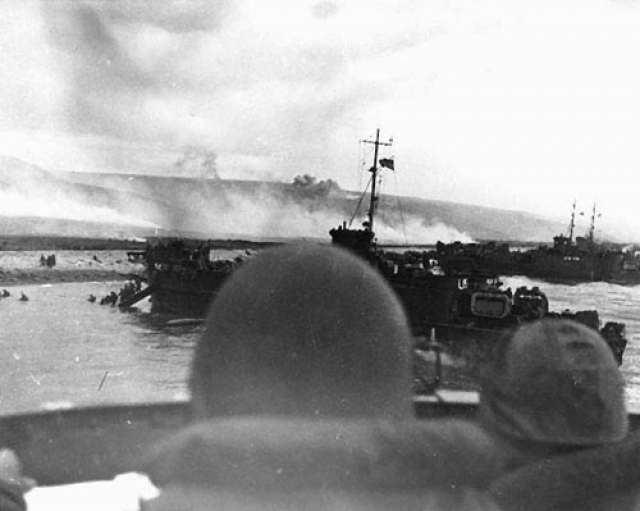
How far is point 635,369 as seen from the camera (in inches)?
792

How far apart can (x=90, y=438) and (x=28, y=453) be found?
0.21 meters

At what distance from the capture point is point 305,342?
3.36m

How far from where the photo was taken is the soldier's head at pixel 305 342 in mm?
2754

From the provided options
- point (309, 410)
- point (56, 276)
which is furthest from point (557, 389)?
point (56, 276)

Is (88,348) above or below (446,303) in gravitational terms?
below

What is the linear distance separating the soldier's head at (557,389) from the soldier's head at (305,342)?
88 cm

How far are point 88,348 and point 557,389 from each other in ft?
62.3

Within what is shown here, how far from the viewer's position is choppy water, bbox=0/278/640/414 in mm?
14305

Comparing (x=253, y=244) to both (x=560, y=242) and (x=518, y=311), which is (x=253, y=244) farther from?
(x=560, y=242)

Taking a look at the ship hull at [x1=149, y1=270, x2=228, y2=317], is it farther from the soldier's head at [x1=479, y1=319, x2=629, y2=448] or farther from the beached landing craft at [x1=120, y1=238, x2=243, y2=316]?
the soldier's head at [x1=479, y1=319, x2=629, y2=448]

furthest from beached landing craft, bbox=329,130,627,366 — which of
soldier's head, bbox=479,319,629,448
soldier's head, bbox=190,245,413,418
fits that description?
soldier's head, bbox=479,319,629,448

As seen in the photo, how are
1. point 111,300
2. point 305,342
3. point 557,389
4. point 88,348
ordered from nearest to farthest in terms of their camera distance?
point 557,389 < point 305,342 < point 88,348 < point 111,300

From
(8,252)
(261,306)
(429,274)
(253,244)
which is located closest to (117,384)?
(253,244)

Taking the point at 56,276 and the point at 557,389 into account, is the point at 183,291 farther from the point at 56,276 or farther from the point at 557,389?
the point at 557,389
